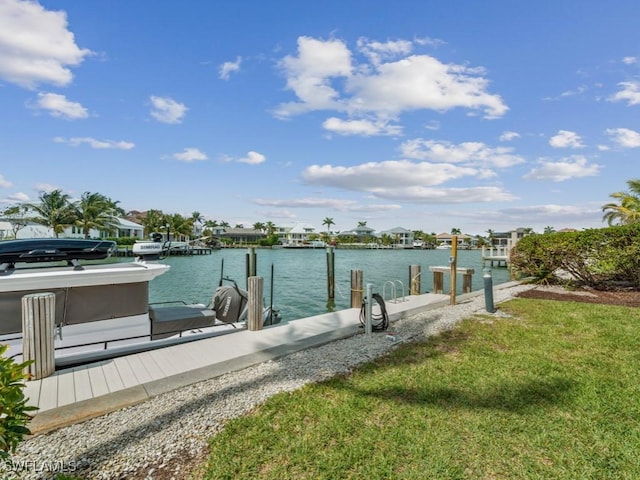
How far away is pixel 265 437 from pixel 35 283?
4.91 metres

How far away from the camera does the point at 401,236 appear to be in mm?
125000

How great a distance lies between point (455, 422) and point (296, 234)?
364 feet

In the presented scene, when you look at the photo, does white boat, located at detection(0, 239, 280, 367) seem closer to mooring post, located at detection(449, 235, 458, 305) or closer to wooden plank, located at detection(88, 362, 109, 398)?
wooden plank, located at detection(88, 362, 109, 398)

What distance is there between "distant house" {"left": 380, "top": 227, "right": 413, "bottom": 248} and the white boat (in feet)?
379

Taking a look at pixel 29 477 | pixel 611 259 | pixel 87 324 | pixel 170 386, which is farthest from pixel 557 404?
pixel 611 259

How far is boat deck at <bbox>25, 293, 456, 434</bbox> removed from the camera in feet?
13.0

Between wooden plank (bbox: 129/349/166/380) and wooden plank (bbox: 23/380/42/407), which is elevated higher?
wooden plank (bbox: 23/380/42/407)

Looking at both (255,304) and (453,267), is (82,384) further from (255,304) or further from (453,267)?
(453,267)

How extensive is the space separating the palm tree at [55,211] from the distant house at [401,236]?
3654 inches

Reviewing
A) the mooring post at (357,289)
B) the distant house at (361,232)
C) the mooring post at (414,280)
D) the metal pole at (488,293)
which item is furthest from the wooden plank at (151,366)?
the distant house at (361,232)

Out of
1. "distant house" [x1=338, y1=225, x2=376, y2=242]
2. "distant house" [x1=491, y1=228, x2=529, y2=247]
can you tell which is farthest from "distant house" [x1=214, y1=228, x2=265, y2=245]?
"distant house" [x1=491, y1=228, x2=529, y2=247]

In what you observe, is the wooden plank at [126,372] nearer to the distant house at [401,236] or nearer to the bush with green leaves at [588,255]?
the bush with green leaves at [588,255]

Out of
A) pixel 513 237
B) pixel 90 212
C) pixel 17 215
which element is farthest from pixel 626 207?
pixel 17 215

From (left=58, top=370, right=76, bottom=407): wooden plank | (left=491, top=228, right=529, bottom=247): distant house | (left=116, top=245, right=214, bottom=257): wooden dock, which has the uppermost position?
(left=491, top=228, right=529, bottom=247): distant house
